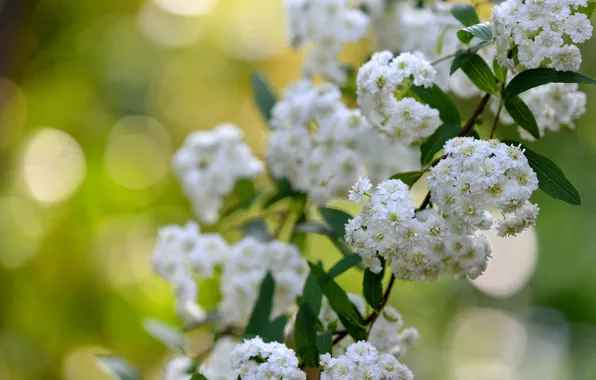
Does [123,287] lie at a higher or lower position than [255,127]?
lower

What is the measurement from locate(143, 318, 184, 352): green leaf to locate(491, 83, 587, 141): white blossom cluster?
71 cm

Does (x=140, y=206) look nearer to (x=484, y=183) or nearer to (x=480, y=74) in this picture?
(x=480, y=74)

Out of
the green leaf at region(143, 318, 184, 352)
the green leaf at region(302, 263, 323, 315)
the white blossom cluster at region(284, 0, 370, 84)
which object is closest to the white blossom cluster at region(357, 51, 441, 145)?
the green leaf at region(302, 263, 323, 315)

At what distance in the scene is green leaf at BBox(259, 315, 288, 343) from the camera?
34.8 inches

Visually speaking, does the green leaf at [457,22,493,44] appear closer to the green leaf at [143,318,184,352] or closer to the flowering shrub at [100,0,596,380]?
the flowering shrub at [100,0,596,380]

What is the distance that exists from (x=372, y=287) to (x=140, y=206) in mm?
2764

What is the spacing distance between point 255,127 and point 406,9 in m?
2.48

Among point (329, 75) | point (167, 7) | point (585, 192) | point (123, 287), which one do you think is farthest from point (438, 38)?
point (167, 7)

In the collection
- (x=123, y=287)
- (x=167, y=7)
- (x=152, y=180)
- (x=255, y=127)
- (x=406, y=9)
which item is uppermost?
(x=167, y=7)

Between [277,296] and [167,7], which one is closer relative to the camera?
[277,296]

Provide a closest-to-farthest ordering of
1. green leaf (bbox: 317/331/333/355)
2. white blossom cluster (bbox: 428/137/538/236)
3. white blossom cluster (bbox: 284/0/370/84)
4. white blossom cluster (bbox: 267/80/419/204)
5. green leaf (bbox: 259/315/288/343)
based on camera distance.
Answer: white blossom cluster (bbox: 428/137/538/236) → green leaf (bbox: 317/331/333/355) → green leaf (bbox: 259/315/288/343) → white blossom cluster (bbox: 267/80/419/204) → white blossom cluster (bbox: 284/0/370/84)

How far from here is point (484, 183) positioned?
646mm

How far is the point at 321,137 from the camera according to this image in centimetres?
102

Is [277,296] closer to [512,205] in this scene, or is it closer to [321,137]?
[321,137]
